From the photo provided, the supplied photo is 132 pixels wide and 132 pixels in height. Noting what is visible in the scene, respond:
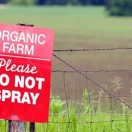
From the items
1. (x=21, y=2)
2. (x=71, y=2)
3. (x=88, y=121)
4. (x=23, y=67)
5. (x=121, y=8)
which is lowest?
(x=88, y=121)

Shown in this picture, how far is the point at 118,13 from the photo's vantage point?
6047 cm

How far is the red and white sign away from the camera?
4297 mm

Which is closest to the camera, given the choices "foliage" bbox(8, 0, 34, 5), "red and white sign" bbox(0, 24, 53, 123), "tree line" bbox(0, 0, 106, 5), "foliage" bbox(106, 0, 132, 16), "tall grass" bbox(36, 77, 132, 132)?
"red and white sign" bbox(0, 24, 53, 123)

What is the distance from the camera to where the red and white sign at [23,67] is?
14.1ft

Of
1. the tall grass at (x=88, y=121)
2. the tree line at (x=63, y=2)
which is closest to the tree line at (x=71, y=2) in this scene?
the tree line at (x=63, y=2)

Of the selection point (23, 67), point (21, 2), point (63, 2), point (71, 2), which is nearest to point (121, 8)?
point (71, 2)

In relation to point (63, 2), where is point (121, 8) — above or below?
below

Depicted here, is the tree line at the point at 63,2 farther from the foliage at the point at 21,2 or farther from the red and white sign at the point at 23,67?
the red and white sign at the point at 23,67

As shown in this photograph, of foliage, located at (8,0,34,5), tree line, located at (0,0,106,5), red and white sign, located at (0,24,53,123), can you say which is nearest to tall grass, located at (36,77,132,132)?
red and white sign, located at (0,24,53,123)

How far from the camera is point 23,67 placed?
14.1ft

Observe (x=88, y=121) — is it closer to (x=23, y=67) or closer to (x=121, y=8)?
(x=23, y=67)

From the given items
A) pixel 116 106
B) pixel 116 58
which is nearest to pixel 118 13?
pixel 116 58

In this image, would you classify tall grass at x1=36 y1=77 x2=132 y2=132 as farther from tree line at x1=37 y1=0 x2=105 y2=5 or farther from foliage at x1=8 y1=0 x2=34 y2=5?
tree line at x1=37 y1=0 x2=105 y2=5

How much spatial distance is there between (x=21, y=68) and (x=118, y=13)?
56.6 meters
